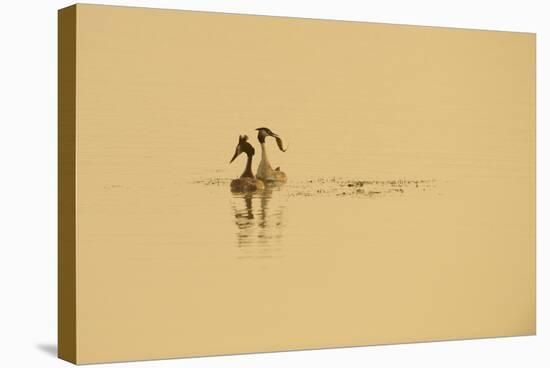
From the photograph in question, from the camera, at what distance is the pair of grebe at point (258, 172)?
8.81 meters

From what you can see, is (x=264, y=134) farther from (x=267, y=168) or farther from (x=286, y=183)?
(x=286, y=183)

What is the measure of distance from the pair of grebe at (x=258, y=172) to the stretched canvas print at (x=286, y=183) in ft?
0.05

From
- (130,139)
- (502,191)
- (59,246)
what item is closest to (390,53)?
(502,191)

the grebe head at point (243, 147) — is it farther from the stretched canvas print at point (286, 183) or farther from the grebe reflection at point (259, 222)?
the grebe reflection at point (259, 222)

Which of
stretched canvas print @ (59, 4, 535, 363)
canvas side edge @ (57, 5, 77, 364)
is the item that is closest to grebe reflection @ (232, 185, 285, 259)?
stretched canvas print @ (59, 4, 535, 363)

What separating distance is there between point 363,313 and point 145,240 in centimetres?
174

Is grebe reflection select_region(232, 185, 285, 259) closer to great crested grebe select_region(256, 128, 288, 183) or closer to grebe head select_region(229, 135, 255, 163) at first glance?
great crested grebe select_region(256, 128, 288, 183)

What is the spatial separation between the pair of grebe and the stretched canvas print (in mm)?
14

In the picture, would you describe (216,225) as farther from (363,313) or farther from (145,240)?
(363,313)

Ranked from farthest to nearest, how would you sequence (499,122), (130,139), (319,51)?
(499,122), (319,51), (130,139)

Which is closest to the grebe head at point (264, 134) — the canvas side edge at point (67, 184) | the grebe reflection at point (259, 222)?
the grebe reflection at point (259, 222)

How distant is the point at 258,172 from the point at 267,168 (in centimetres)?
7

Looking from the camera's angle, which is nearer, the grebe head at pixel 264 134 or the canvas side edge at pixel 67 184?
Answer: the canvas side edge at pixel 67 184

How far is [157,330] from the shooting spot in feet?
28.0
